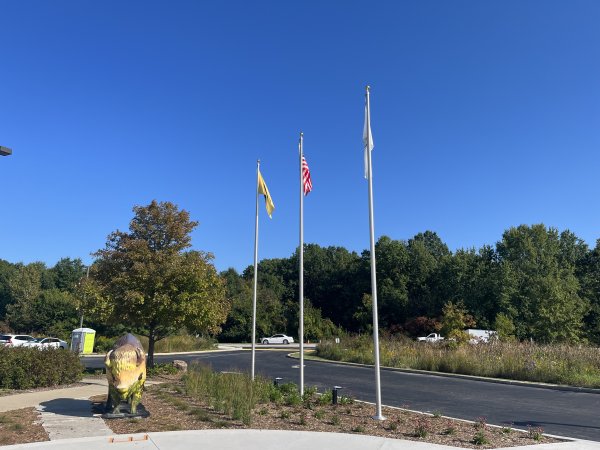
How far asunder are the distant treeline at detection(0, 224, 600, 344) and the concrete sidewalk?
105ft

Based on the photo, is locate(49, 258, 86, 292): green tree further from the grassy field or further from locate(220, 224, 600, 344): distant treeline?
the grassy field

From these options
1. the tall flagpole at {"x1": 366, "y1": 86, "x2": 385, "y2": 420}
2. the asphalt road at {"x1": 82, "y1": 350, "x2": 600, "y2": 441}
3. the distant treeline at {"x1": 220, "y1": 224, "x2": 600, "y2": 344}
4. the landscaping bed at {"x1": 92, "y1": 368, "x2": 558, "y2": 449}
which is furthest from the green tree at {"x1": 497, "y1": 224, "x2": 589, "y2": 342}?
the tall flagpole at {"x1": 366, "y1": 86, "x2": 385, "y2": 420}

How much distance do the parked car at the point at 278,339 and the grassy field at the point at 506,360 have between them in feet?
96.1

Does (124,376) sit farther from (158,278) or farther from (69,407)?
(158,278)

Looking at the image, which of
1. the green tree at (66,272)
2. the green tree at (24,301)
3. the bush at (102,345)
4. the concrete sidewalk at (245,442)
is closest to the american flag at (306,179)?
the concrete sidewalk at (245,442)

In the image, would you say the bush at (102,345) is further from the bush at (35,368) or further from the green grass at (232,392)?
the green grass at (232,392)

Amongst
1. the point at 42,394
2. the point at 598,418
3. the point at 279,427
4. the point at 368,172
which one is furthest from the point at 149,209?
the point at 598,418

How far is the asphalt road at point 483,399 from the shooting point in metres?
10.7

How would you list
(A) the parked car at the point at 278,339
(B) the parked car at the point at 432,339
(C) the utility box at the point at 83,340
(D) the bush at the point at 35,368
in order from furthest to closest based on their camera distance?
(A) the parked car at the point at 278,339
(C) the utility box at the point at 83,340
(B) the parked car at the point at 432,339
(D) the bush at the point at 35,368

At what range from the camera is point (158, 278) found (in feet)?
58.3


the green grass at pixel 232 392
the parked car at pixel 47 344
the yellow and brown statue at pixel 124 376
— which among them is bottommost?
the green grass at pixel 232 392

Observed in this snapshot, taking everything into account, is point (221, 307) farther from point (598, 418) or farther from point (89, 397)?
point (598, 418)

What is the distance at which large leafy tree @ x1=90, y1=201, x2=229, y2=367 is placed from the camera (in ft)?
58.2

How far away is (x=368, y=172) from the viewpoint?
11.6m
